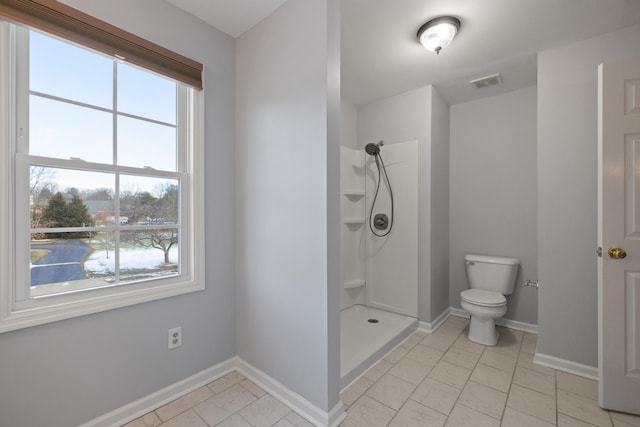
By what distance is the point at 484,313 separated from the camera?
233 cm

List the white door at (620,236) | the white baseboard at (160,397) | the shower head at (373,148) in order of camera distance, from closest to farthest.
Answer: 1. the white baseboard at (160,397)
2. the white door at (620,236)
3. the shower head at (373,148)

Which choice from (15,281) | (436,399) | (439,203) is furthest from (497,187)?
(15,281)

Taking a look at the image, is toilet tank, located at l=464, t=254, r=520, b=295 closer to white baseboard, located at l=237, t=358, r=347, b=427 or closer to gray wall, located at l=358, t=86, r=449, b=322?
gray wall, located at l=358, t=86, r=449, b=322

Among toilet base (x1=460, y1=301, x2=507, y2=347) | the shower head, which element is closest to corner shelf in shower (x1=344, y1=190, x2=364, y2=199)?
the shower head

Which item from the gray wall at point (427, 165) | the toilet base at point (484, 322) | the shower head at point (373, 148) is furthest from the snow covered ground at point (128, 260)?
the toilet base at point (484, 322)

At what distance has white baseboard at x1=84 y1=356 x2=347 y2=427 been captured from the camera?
1.46 metres

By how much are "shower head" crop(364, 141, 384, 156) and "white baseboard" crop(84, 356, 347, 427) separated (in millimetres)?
2304

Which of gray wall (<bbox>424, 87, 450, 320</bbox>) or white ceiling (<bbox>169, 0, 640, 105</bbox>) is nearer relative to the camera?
white ceiling (<bbox>169, 0, 640, 105</bbox>)

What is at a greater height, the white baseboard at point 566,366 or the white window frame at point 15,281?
the white window frame at point 15,281

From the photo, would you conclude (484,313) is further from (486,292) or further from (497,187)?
(497,187)

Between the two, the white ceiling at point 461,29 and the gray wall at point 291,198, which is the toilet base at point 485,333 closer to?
the gray wall at point 291,198

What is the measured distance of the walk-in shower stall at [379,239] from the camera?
2.76 meters

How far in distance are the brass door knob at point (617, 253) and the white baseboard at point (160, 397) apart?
250 cm

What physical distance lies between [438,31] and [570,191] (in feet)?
4.88
